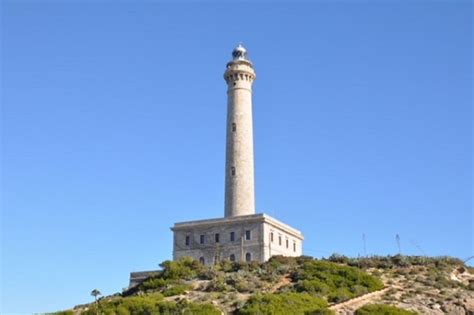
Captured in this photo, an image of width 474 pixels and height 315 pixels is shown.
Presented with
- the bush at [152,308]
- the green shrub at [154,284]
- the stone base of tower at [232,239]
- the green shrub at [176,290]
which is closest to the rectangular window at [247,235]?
the stone base of tower at [232,239]

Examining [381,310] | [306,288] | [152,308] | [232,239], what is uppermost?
[232,239]

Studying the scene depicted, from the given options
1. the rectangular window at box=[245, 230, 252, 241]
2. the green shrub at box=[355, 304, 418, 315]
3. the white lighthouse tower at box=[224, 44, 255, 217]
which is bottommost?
the green shrub at box=[355, 304, 418, 315]

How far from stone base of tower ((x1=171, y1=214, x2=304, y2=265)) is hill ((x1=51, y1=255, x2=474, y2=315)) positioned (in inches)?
211

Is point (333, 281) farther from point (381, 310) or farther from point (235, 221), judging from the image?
point (235, 221)

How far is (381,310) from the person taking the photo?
36.3 meters

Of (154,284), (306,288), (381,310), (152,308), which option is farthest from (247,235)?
(381,310)

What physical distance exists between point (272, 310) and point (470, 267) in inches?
744

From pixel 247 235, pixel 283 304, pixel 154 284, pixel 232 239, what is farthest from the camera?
pixel 232 239

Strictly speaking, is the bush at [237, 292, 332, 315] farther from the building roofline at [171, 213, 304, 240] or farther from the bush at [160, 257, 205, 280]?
the building roofline at [171, 213, 304, 240]

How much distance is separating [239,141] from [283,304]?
2545cm

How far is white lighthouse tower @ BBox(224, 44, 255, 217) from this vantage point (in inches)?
2307

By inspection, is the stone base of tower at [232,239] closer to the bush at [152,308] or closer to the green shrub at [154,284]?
the green shrub at [154,284]

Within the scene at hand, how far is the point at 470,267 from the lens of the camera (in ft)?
158

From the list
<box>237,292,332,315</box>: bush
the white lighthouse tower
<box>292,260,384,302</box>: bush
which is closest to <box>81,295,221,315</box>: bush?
<box>237,292,332,315</box>: bush
